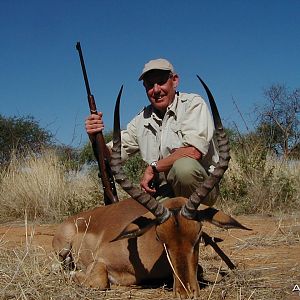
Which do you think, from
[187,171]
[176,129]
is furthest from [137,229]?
[176,129]

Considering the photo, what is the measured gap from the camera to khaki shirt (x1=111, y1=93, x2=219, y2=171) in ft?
18.5

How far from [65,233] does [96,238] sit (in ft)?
1.85

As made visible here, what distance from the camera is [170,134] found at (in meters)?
5.93

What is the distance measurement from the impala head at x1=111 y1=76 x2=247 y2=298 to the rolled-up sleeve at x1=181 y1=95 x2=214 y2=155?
112cm

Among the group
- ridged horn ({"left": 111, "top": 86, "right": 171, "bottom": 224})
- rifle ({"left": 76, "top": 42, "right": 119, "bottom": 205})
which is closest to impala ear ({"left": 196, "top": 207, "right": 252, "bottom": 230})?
ridged horn ({"left": 111, "top": 86, "right": 171, "bottom": 224})

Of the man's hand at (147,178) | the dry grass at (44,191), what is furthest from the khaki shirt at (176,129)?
the dry grass at (44,191)

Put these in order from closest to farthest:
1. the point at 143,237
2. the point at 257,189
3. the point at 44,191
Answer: the point at 143,237 < the point at 257,189 < the point at 44,191

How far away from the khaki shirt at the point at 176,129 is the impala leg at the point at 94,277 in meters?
1.53

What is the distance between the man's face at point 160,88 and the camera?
595cm

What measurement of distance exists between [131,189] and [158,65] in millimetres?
1952

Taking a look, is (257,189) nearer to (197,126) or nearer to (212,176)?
(197,126)

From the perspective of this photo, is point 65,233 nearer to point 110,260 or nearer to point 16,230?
point 110,260

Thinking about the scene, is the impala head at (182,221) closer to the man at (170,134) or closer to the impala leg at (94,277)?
the impala leg at (94,277)

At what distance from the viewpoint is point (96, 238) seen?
Result: 5363 millimetres
